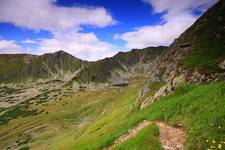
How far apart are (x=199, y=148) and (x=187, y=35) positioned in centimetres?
5422

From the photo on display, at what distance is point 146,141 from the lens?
2008cm

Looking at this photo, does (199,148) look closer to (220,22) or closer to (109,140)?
(109,140)

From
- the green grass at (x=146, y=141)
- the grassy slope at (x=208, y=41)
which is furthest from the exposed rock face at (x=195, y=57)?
the green grass at (x=146, y=141)

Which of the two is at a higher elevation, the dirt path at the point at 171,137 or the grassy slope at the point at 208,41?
the grassy slope at the point at 208,41

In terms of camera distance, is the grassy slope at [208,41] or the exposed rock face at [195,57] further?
the grassy slope at [208,41]

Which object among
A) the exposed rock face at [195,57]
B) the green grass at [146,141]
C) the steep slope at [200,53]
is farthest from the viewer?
the steep slope at [200,53]

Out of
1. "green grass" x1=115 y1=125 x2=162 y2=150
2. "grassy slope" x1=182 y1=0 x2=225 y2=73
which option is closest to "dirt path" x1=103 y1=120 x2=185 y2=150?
"green grass" x1=115 y1=125 x2=162 y2=150

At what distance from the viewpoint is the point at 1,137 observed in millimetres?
168125

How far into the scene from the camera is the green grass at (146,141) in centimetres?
1933

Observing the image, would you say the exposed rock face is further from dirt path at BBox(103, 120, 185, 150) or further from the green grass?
the green grass

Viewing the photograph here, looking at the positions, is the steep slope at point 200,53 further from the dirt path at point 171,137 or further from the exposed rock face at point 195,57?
the dirt path at point 171,137

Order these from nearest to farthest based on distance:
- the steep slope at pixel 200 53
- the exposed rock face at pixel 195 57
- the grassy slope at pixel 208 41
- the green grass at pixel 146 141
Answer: the green grass at pixel 146 141 < the exposed rock face at pixel 195 57 < the steep slope at pixel 200 53 < the grassy slope at pixel 208 41

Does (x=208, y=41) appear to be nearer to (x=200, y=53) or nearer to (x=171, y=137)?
(x=200, y=53)

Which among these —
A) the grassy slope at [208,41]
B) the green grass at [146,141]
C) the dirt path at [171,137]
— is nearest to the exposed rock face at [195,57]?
the grassy slope at [208,41]
